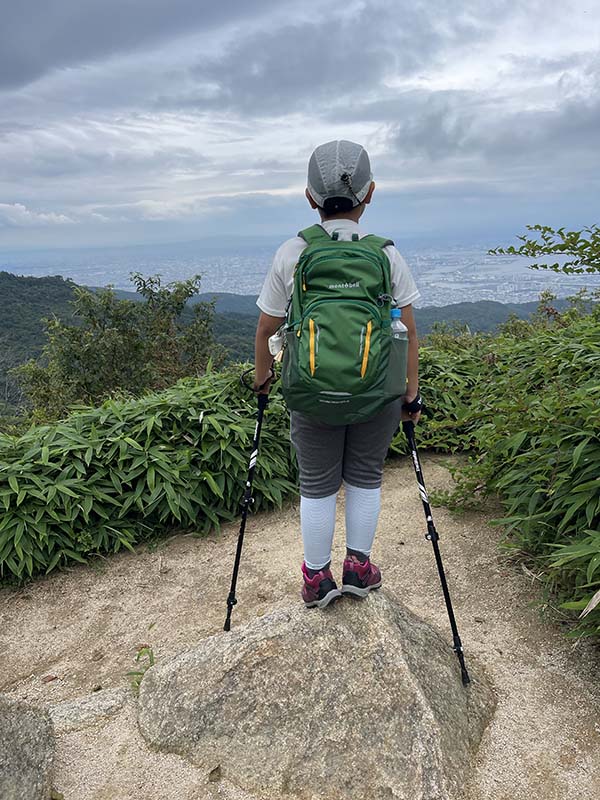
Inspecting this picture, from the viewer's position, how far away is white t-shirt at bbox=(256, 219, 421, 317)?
2.51m

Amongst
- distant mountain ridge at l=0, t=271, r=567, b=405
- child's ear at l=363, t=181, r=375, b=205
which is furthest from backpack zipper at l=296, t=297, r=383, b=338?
distant mountain ridge at l=0, t=271, r=567, b=405

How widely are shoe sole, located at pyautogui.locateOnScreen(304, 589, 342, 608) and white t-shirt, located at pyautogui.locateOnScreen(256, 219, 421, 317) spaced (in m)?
1.35

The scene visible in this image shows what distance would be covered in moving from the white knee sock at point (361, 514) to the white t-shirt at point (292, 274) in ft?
2.91

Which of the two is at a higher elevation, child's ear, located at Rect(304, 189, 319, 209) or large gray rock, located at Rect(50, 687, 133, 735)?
child's ear, located at Rect(304, 189, 319, 209)

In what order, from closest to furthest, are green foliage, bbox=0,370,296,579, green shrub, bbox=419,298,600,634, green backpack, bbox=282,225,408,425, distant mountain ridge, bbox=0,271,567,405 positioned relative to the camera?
green backpack, bbox=282,225,408,425, green shrub, bbox=419,298,600,634, green foliage, bbox=0,370,296,579, distant mountain ridge, bbox=0,271,567,405

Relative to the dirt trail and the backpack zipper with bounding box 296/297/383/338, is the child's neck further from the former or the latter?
the dirt trail

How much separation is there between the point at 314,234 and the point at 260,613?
2503 mm

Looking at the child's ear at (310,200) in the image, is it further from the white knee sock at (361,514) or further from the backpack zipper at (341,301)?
the white knee sock at (361,514)

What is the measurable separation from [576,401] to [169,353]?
17.5m

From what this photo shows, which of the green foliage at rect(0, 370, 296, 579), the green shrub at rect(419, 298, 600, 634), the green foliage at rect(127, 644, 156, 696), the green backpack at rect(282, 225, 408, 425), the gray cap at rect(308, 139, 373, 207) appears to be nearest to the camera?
the green backpack at rect(282, 225, 408, 425)

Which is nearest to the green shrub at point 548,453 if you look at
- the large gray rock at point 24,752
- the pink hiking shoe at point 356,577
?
the pink hiking shoe at point 356,577

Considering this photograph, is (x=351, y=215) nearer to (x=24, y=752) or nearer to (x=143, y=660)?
(x=24, y=752)

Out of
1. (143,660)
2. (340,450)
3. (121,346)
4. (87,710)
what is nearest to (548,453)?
(340,450)

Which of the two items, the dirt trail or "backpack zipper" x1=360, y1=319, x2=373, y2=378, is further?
the dirt trail
